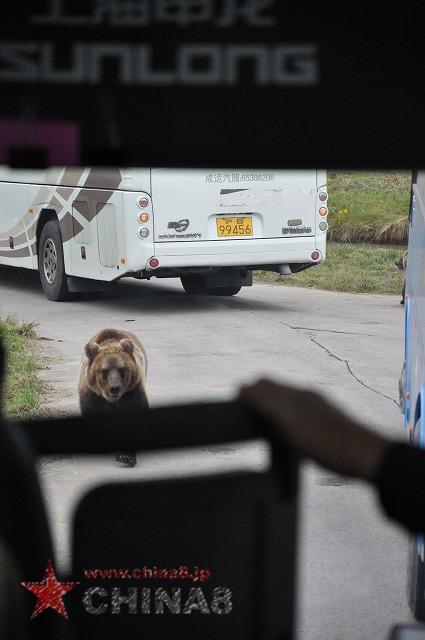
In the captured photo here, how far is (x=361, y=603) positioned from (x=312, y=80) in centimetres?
387

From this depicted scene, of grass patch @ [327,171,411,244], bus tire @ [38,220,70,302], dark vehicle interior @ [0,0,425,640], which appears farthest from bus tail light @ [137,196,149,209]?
dark vehicle interior @ [0,0,425,640]

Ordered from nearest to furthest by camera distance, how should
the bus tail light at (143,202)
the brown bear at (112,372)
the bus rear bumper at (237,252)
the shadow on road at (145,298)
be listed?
the brown bear at (112,372)
the bus rear bumper at (237,252)
the bus tail light at (143,202)
the shadow on road at (145,298)

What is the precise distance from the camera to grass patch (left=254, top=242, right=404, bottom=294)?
16266 mm

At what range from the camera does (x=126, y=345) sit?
677 cm

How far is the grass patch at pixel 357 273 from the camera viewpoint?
53.4 feet

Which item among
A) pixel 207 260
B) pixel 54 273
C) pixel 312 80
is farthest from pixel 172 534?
pixel 54 273

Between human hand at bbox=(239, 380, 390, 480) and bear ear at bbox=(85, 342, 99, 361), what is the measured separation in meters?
5.27

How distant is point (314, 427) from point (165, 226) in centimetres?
1113

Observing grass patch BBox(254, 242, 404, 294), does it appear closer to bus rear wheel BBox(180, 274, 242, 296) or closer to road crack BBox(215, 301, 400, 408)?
bus rear wheel BBox(180, 274, 242, 296)

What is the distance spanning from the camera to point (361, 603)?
505cm

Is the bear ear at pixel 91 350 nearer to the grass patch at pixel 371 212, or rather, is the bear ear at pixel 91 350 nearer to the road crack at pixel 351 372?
the road crack at pixel 351 372

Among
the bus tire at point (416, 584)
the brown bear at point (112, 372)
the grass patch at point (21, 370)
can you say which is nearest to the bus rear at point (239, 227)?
the grass patch at point (21, 370)

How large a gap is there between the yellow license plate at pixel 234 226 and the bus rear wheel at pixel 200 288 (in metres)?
1.96

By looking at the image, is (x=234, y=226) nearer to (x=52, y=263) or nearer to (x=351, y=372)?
(x=52, y=263)
